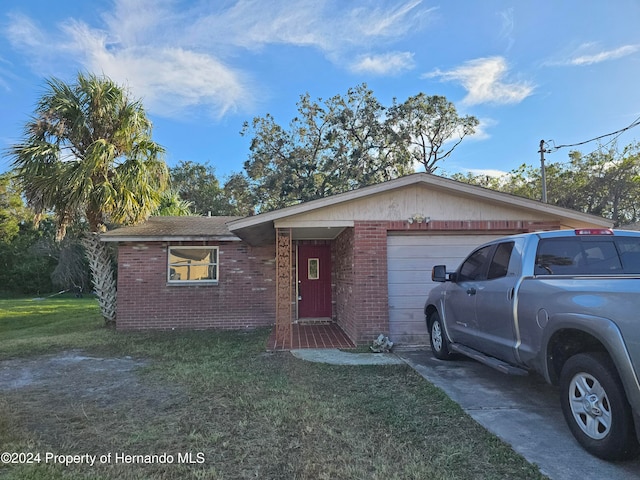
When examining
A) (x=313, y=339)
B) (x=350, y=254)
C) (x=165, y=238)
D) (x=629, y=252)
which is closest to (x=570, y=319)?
(x=629, y=252)

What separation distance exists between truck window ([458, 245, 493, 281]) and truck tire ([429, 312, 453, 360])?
108 centimetres

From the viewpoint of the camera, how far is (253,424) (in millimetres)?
3961

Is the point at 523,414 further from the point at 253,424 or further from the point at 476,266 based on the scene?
the point at 253,424

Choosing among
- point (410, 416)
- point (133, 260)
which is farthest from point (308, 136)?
point (410, 416)

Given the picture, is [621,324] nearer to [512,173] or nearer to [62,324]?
[62,324]

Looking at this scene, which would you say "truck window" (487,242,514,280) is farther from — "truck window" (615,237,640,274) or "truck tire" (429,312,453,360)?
"truck tire" (429,312,453,360)

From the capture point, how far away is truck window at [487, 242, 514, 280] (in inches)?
179

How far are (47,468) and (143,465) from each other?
0.74m

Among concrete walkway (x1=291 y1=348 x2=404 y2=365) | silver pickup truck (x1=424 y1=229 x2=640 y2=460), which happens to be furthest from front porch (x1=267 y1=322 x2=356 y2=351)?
silver pickup truck (x1=424 y1=229 x2=640 y2=460)

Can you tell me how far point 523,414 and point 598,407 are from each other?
47.7 inches

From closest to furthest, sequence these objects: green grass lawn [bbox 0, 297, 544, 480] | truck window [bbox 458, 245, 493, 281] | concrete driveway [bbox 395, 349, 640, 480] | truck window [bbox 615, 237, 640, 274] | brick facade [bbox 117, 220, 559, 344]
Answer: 1. concrete driveway [bbox 395, 349, 640, 480]
2. green grass lawn [bbox 0, 297, 544, 480]
3. truck window [bbox 615, 237, 640, 274]
4. truck window [bbox 458, 245, 493, 281]
5. brick facade [bbox 117, 220, 559, 344]

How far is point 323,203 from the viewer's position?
24.9ft

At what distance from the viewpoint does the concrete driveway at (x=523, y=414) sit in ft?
9.71

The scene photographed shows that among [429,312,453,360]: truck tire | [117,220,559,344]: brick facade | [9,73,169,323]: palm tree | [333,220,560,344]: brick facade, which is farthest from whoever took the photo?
[117,220,559,344]: brick facade
